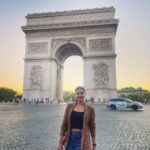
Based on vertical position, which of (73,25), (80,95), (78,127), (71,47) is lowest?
(78,127)

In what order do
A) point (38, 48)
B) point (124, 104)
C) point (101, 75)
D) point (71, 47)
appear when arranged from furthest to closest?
point (71, 47) < point (38, 48) < point (101, 75) < point (124, 104)

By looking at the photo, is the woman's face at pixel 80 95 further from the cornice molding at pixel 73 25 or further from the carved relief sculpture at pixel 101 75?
the cornice molding at pixel 73 25

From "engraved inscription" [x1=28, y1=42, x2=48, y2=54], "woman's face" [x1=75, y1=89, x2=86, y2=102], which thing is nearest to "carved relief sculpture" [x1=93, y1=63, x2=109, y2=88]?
"engraved inscription" [x1=28, y1=42, x2=48, y2=54]

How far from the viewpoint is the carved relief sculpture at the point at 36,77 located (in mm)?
35562

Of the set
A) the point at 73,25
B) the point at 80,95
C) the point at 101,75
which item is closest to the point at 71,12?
the point at 73,25

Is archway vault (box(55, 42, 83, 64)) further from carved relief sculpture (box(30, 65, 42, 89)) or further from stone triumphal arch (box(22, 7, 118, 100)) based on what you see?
carved relief sculpture (box(30, 65, 42, 89))

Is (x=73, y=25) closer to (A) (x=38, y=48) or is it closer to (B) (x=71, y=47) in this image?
(B) (x=71, y=47)

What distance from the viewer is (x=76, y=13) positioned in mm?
36969

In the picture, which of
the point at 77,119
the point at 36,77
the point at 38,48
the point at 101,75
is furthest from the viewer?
the point at 38,48

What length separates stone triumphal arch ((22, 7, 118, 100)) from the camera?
34.1 meters

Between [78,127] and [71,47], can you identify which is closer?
[78,127]

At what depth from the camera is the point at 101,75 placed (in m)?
34.0

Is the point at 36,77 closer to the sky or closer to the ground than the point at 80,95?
closer to the sky

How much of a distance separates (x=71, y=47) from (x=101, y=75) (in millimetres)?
8137
